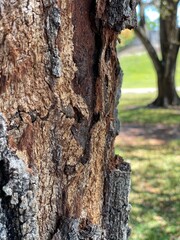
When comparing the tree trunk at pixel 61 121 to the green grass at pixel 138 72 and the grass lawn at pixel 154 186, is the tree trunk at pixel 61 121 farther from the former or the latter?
the green grass at pixel 138 72

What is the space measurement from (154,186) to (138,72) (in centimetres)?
2954

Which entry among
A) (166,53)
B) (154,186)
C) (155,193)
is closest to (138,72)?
(166,53)

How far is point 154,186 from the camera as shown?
272 inches

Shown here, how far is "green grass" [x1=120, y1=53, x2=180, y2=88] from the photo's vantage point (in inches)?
1212

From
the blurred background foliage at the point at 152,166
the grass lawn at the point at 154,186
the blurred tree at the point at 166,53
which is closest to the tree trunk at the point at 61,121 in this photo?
the blurred background foliage at the point at 152,166

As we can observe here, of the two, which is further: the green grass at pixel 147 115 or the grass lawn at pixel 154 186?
the green grass at pixel 147 115

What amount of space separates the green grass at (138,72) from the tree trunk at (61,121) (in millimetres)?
27428

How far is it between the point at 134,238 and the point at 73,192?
134 inches

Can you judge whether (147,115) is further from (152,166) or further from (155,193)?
(155,193)

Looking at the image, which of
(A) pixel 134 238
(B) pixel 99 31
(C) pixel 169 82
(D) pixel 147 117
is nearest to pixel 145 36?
(C) pixel 169 82

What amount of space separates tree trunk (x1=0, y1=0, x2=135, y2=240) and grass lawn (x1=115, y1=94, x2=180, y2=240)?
3314 mm

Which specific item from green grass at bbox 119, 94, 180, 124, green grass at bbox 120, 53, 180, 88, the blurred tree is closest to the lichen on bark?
green grass at bbox 119, 94, 180, 124

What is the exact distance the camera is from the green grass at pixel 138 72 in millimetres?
30780

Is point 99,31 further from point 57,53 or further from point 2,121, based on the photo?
point 2,121
